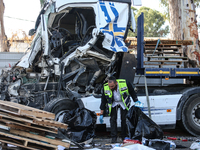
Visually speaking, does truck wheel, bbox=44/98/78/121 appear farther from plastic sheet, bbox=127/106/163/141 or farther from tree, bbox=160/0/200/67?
tree, bbox=160/0/200/67

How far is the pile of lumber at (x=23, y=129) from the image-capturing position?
354 cm

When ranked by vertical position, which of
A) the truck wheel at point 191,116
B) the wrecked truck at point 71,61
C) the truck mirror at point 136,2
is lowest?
the truck wheel at point 191,116

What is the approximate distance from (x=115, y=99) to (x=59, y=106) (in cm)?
127

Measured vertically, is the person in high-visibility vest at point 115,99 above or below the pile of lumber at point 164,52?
below

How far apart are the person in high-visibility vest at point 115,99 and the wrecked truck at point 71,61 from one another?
421mm

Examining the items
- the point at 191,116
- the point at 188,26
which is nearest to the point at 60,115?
the point at 191,116

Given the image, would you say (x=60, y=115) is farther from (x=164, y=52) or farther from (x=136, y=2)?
(x=136, y=2)

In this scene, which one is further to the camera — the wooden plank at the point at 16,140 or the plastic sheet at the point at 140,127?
the plastic sheet at the point at 140,127

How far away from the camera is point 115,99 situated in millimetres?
5082

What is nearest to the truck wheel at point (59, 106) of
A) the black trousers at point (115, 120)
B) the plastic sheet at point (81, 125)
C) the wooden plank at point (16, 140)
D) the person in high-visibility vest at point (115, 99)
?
the plastic sheet at point (81, 125)

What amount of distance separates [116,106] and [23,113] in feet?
7.36

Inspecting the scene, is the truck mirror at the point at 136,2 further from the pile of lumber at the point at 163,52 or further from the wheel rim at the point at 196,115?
the wheel rim at the point at 196,115

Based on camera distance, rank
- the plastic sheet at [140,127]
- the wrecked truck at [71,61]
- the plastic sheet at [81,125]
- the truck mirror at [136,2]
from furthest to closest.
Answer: the truck mirror at [136,2], the wrecked truck at [71,61], the plastic sheet at [81,125], the plastic sheet at [140,127]

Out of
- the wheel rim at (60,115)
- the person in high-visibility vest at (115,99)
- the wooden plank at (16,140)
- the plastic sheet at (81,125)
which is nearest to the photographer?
the wooden plank at (16,140)
